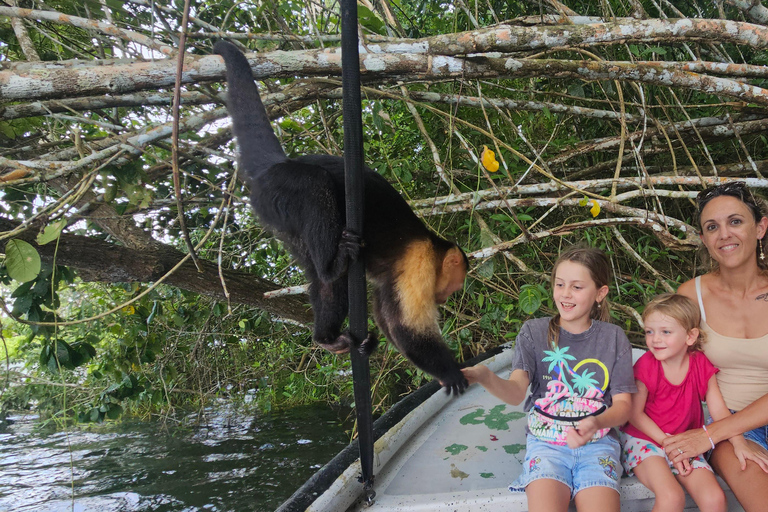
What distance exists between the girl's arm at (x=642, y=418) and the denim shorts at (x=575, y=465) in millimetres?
111

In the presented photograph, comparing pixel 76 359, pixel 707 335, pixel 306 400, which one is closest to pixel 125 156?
pixel 76 359

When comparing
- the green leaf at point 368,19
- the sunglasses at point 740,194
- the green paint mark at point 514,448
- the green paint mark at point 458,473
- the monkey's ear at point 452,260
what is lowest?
the green paint mark at point 514,448

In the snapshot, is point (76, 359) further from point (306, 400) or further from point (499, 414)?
point (306, 400)

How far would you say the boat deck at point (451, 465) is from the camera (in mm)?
1452

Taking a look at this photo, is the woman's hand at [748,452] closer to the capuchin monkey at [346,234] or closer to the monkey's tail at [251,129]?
the capuchin monkey at [346,234]

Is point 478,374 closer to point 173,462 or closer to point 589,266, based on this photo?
point 589,266

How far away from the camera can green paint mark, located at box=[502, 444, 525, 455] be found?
72.0 inches

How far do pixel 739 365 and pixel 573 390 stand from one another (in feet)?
1.93

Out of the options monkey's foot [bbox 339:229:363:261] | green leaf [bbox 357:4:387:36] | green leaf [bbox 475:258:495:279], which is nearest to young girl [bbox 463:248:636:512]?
monkey's foot [bbox 339:229:363:261]

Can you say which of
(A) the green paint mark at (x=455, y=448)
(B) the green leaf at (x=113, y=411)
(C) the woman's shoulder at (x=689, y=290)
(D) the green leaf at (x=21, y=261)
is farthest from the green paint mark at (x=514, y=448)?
(B) the green leaf at (x=113, y=411)

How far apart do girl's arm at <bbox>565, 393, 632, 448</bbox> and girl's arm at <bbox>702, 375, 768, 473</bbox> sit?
0.25 meters

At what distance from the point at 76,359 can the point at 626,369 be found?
2.81m

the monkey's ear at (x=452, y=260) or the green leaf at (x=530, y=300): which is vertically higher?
the monkey's ear at (x=452, y=260)

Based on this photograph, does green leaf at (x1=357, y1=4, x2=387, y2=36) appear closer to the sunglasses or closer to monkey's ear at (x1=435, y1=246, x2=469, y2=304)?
monkey's ear at (x1=435, y1=246, x2=469, y2=304)
